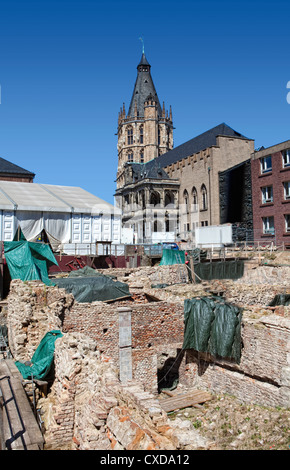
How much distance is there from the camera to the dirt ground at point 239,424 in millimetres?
9680

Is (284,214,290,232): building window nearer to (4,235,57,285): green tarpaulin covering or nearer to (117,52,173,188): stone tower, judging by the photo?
(4,235,57,285): green tarpaulin covering

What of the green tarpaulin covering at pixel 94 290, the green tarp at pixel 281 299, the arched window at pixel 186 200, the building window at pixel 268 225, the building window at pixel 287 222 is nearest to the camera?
the green tarpaulin covering at pixel 94 290

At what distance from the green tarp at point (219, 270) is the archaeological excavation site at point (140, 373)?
35.9ft

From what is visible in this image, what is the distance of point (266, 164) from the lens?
39.0m

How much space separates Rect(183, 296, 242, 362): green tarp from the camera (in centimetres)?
1305

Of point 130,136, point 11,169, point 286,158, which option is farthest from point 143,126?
point 286,158

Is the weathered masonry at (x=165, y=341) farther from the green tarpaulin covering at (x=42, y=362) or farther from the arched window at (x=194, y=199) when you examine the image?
the arched window at (x=194, y=199)

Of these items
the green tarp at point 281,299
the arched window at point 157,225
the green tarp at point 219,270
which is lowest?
the green tarp at point 281,299

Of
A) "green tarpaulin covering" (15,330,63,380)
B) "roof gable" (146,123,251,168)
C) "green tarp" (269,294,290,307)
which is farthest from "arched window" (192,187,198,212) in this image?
"green tarpaulin covering" (15,330,63,380)

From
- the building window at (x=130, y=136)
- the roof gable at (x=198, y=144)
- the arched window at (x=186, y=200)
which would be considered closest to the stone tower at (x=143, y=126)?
the building window at (x=130, y=136)

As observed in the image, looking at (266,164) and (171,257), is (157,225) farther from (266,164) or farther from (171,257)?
(171,257)

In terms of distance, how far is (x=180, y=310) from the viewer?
48.4 feet

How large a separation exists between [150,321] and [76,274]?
10251 mm
